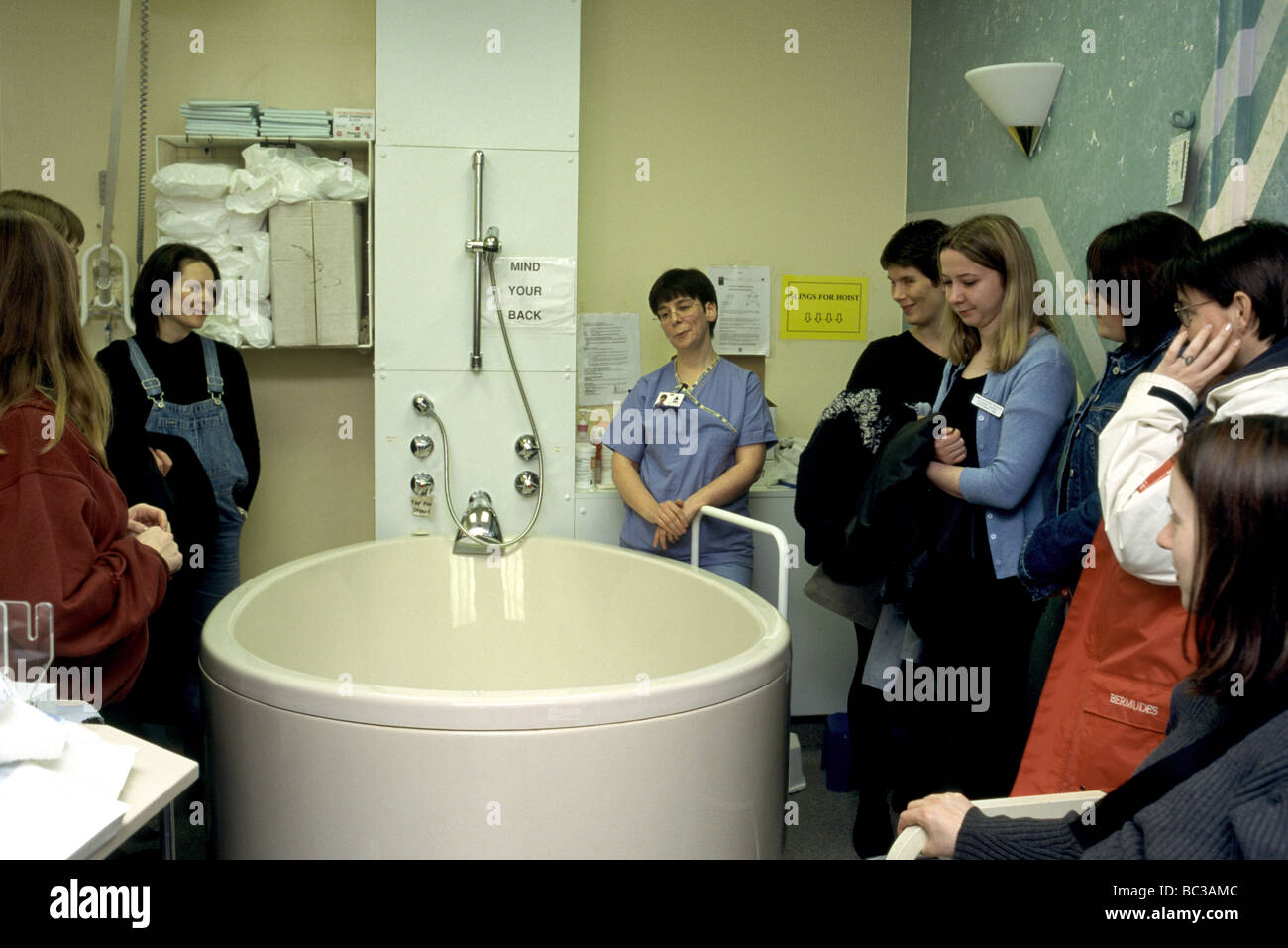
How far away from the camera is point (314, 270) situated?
9.95 feet

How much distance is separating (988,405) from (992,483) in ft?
0.52

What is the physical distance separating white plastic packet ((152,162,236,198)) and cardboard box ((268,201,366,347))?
6.2 inches

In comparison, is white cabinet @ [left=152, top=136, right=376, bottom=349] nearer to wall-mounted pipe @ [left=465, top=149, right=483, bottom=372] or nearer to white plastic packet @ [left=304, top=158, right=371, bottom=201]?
white plastic packet @ [left=304, top=158, right=371, bottom=201]

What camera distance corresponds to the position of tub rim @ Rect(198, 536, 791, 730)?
158 centimetres

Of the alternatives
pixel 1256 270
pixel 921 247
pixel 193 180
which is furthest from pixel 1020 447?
pixel 193 180

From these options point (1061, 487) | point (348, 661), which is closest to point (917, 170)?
point (1061, 487)

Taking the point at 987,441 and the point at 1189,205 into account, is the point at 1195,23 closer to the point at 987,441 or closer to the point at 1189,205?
the point at 1189,205

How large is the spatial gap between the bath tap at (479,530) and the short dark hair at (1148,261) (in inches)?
70.7

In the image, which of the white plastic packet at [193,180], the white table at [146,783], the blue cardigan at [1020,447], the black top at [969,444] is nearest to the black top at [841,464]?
the black top at [969,444]

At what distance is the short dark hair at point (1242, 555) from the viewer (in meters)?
0.99

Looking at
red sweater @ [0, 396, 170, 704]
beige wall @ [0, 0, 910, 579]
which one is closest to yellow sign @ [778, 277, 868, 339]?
beige wall @ [0, 0, 910, 579]

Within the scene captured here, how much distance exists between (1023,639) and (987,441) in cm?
38

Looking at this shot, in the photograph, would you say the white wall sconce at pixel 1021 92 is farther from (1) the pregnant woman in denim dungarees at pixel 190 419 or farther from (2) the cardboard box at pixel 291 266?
(1) the pregnant woman in denim dungarees at pixel 190 419
